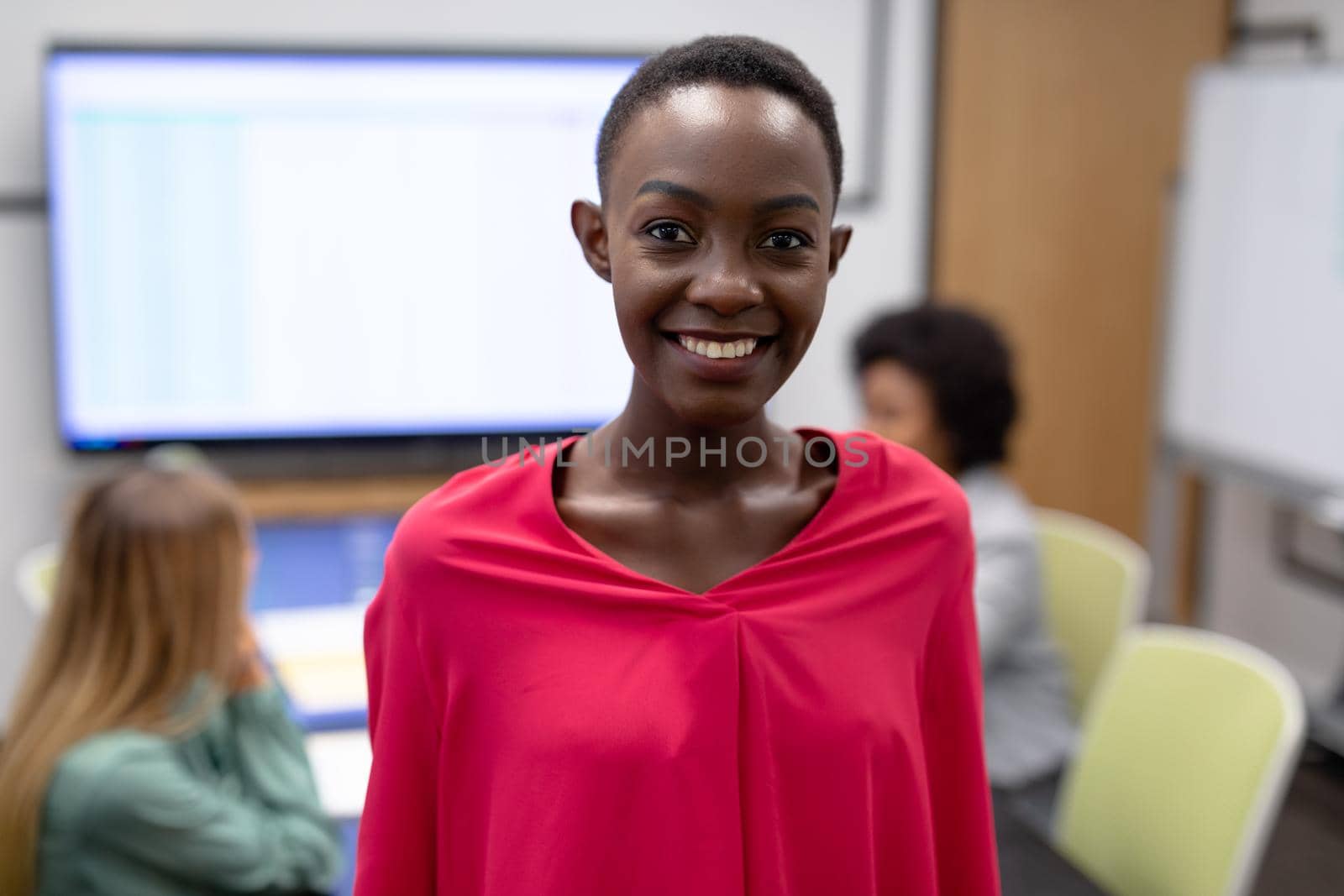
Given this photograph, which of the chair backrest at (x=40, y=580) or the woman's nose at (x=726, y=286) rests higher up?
the woman's nose at (x=726, y=286)

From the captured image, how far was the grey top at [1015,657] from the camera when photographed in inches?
84.8

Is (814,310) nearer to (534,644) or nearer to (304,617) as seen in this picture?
(534,644)

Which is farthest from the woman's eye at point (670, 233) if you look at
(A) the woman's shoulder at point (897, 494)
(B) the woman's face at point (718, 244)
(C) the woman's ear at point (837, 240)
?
(A) the woman's shoulder at point (897, 494)

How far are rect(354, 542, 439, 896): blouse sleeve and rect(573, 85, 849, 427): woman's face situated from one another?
24 centimetres

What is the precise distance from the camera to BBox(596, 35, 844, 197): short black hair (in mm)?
789

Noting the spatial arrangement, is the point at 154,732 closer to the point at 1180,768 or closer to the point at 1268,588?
the point at 1180,768

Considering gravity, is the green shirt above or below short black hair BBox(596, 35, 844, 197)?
below

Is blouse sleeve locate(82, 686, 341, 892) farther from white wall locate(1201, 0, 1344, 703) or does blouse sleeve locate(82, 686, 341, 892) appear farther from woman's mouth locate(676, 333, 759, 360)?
white wall locate(1201, 0, 1344, 703)

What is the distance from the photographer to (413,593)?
86 centimetres

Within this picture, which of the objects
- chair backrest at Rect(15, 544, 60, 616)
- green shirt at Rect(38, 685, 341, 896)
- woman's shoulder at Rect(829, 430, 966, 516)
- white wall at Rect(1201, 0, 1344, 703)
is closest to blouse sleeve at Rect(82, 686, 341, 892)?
green shirt at Rect(38, 685, 341, 896)

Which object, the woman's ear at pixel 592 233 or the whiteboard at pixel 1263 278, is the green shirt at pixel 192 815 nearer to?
the woman's ear at pixel 592 233

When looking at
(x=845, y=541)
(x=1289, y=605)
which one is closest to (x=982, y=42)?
(x=1289, y=605)

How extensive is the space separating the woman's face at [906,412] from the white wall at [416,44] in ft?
3.22

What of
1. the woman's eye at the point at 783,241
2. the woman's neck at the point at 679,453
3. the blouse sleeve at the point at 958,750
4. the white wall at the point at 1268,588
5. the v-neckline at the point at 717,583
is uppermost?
the woman's eye at the point at 783,241
